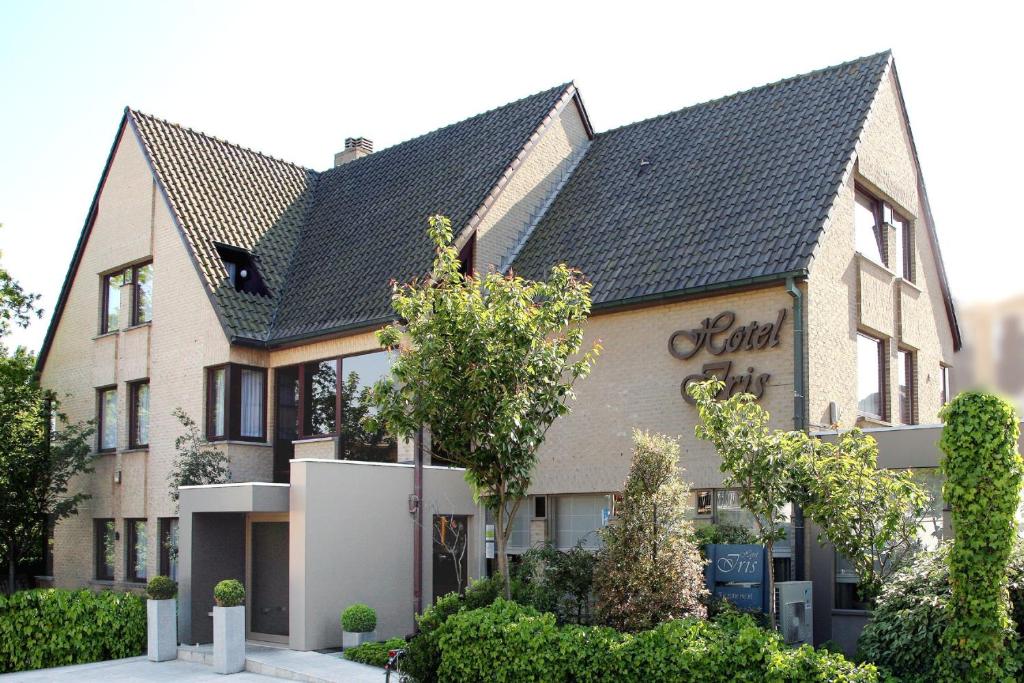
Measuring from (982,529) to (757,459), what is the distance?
2949 millimetres

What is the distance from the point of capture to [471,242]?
891 inches

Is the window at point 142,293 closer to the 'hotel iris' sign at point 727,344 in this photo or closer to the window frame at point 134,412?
the window frame at point 134,412

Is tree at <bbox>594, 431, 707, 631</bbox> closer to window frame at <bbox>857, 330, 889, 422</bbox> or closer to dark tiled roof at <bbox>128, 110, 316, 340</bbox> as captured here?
window frame at <bbox>857, 330, 889, 422</bbox>

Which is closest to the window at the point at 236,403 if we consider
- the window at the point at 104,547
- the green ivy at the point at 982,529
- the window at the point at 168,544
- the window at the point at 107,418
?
the window at the point at 168,544

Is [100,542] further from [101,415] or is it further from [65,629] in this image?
[65,629]

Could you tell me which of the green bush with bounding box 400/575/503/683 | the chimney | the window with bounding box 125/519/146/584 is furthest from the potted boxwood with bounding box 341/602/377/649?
the chimney

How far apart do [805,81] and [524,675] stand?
13.6 metres

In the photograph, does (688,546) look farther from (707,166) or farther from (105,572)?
(105,572)

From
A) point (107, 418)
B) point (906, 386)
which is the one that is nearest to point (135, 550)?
point (107, 418)

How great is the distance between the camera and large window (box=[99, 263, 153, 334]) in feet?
83.4

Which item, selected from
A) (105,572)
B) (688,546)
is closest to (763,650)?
(688,546)

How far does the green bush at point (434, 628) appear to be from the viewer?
1447 centimetres

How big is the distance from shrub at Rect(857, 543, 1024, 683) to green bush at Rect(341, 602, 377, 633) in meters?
8.16

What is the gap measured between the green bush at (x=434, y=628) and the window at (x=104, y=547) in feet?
42.1
